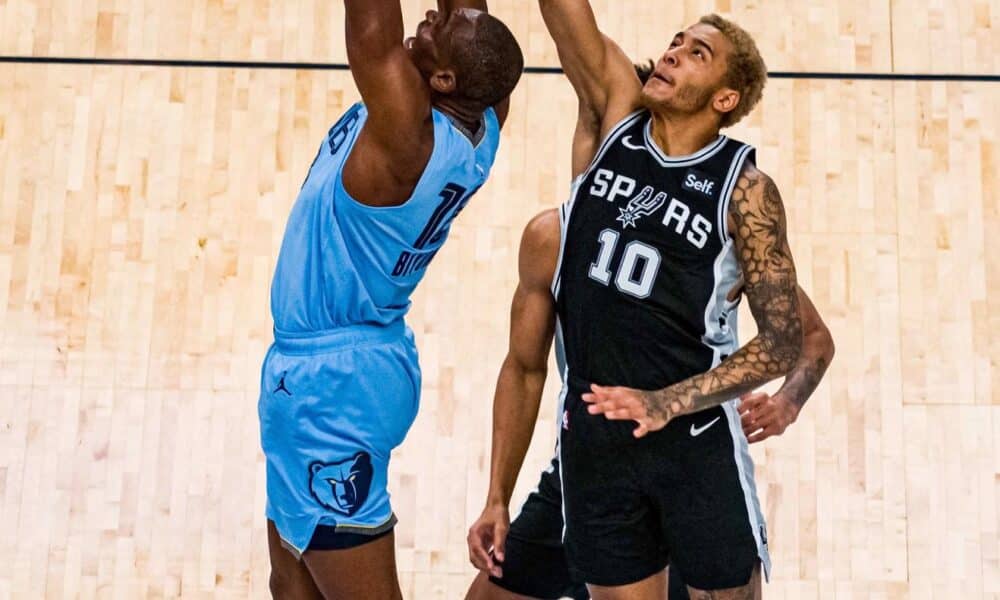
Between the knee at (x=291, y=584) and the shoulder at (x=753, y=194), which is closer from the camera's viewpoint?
the shoulder at (x=753, y=194)

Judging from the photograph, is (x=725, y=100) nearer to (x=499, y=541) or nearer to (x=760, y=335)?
(x=760, y=335)

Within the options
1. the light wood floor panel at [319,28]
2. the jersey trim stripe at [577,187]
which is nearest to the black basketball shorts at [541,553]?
the jersey trim stripe at [577,187]

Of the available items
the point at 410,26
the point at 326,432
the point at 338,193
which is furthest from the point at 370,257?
the point at 410,26

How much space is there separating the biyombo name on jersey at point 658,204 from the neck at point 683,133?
0.35 ft

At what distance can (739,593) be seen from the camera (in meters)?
2.85

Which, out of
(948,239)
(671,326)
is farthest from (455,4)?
(948,239)

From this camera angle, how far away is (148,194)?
16.2ft

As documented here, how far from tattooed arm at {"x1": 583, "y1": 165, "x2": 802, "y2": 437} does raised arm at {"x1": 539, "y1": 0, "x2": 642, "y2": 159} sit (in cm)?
42

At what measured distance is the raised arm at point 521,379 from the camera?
9.92 feet

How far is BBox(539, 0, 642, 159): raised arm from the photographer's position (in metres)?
3.08

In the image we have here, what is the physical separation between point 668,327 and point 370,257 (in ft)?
2.20

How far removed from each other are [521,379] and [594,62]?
759 millimetres

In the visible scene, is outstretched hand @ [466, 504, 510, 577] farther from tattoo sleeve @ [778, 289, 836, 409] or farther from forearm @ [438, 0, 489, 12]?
forearm @ [438, 0, 489, 12]

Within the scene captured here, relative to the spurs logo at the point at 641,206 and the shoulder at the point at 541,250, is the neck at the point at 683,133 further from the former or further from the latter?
the shoulder at the point at 541,250
